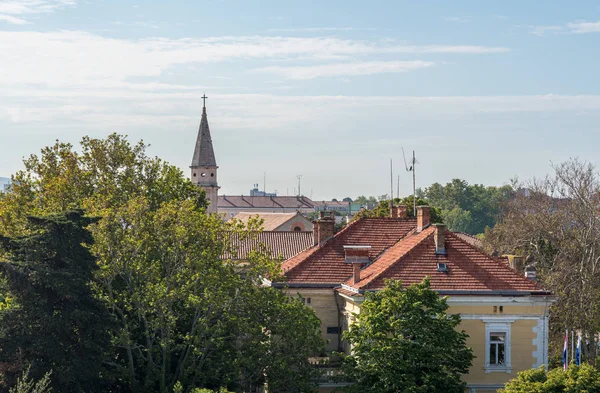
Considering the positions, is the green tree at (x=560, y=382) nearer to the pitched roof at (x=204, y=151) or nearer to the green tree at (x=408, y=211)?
the green tree at (x=408, y=211)

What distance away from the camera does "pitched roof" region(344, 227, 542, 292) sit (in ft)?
120

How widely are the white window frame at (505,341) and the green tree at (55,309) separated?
14.1m

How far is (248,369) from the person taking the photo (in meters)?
33.3

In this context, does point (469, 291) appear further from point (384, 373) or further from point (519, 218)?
point (519, 218)

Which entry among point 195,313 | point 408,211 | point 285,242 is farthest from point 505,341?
point 408,211

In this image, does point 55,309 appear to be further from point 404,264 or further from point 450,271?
point 450,271

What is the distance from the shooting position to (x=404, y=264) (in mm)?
37656

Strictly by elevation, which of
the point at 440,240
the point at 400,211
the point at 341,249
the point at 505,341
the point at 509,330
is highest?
the point at 400,211

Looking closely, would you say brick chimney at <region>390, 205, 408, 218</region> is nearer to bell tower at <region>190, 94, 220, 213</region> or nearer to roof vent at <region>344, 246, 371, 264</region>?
roof vent at <region>344, 246, 371, 264</region>

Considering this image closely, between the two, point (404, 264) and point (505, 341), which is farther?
point (404, 264)

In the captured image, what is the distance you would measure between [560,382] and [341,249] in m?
14.1

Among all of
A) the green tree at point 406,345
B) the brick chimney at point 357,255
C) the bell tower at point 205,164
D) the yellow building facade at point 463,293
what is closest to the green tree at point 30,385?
the green tree at point 406,345

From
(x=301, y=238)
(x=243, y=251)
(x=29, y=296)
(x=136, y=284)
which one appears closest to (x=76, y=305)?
(x=29, y=296)

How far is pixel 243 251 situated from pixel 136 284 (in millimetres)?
29979
